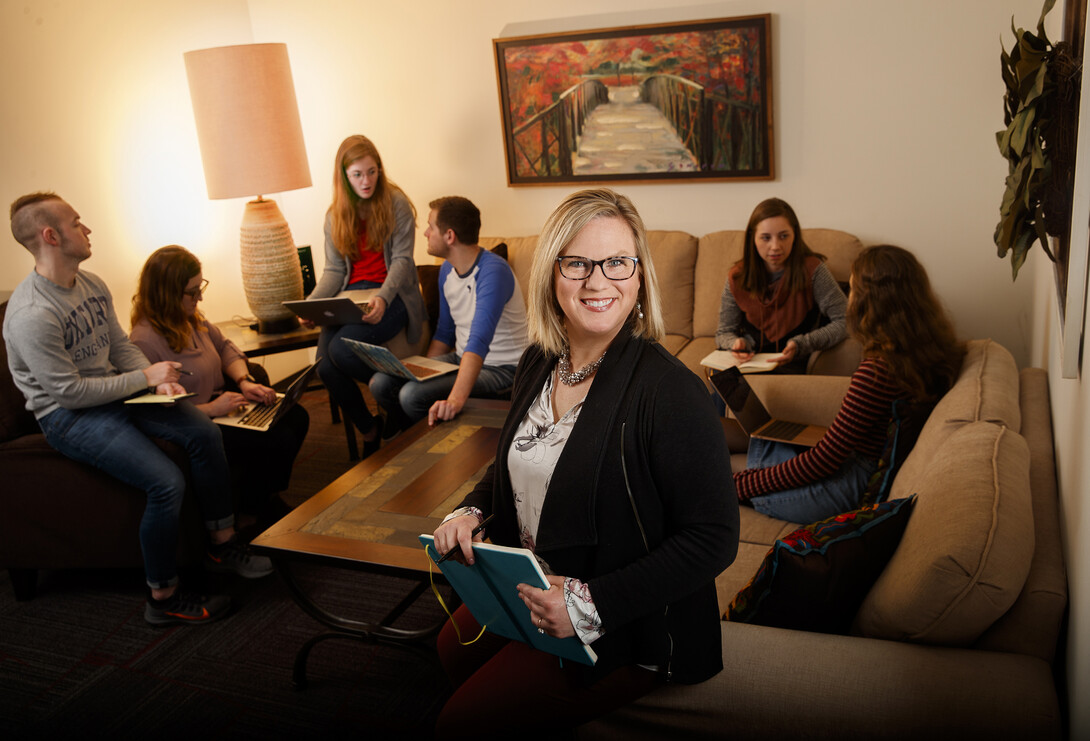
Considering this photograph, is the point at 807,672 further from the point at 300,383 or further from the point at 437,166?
the point at 437,166

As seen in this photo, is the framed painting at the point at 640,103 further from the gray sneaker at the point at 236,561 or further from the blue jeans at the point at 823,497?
the gray sneaker at the point at 236,561

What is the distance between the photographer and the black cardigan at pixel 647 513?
1.30 m

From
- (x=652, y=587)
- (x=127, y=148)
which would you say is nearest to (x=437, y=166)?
(x=127, y=148)

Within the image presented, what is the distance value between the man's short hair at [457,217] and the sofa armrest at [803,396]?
1.26 m

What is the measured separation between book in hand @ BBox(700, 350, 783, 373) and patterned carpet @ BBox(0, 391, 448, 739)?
1.37 meters

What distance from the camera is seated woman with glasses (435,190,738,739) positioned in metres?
1.31

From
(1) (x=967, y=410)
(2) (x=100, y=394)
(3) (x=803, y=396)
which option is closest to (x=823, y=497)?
(1) (x=967, y=410)

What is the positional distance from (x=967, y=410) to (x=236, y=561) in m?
2.38

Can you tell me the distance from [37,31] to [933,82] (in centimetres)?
388

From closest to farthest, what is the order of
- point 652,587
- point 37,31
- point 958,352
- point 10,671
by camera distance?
point 652,587
point 958,352
point 10,671
point 37,31

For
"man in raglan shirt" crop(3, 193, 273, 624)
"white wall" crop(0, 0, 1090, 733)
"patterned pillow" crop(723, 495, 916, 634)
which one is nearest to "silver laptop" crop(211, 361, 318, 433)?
"man in raglan shirt" crop(3, 193, 273, 624)

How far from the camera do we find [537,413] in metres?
1.56

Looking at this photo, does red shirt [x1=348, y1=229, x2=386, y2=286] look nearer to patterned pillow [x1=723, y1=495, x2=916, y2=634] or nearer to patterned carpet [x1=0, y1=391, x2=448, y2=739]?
patterned carpet [x1=0, y1=391, x2=448, y2=739]

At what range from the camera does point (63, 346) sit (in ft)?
8.50
